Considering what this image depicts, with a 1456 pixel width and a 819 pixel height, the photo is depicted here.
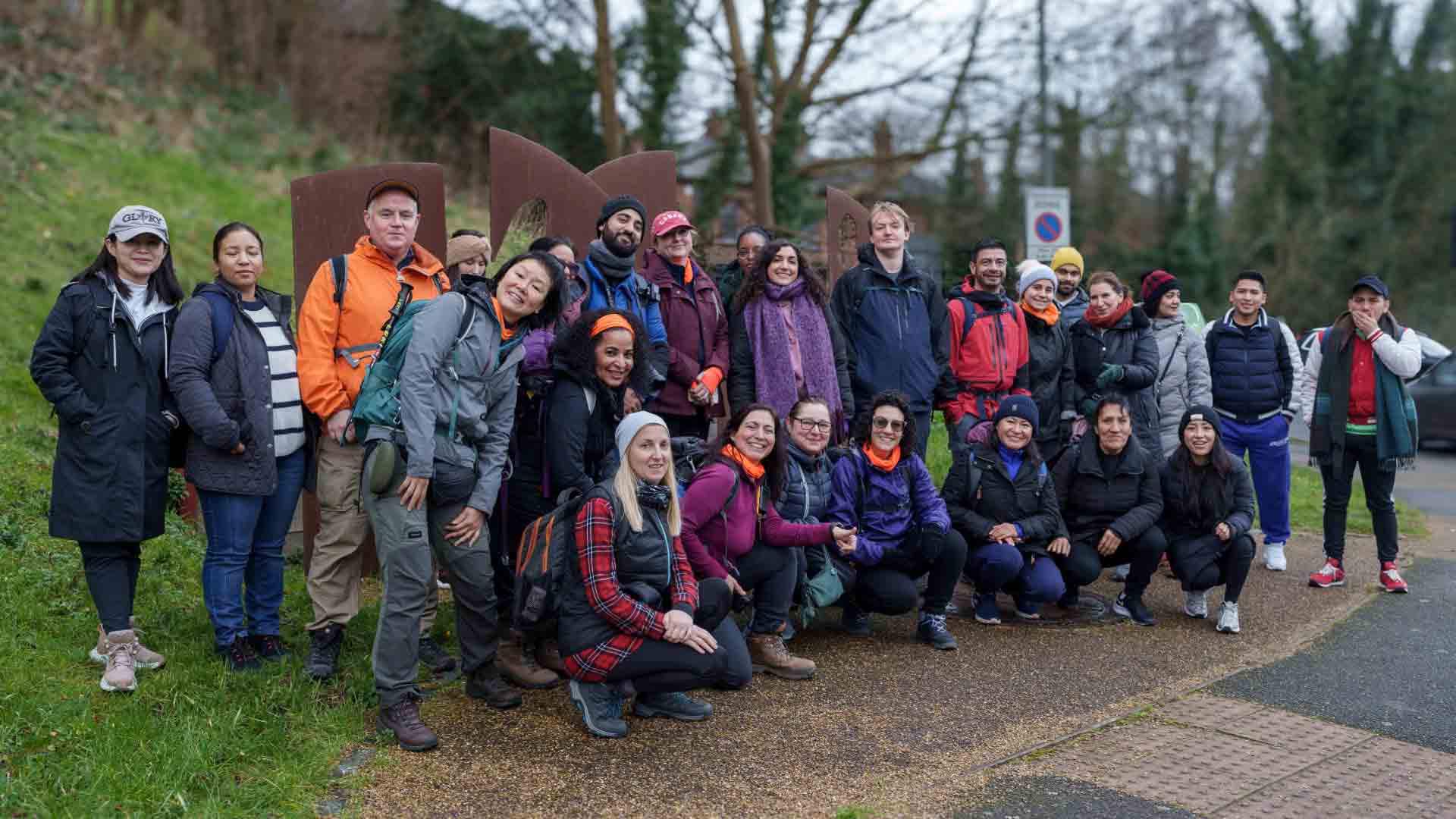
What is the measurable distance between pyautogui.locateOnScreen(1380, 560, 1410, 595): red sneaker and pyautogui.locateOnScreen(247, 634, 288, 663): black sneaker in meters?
6.21

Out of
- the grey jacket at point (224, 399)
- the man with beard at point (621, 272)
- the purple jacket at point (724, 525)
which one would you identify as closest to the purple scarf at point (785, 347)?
the man with beard at point (621, 272)

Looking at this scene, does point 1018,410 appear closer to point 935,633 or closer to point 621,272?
point 935,633

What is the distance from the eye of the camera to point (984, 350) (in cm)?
662

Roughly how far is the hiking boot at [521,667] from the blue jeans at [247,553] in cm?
98

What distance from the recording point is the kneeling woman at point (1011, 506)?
611cm

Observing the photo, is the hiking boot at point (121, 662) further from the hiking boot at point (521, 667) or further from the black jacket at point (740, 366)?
the black jacket at point (740, 366)

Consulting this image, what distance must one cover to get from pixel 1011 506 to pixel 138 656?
4146mm

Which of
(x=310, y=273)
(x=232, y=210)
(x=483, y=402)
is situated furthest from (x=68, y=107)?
(x=483, y=402)

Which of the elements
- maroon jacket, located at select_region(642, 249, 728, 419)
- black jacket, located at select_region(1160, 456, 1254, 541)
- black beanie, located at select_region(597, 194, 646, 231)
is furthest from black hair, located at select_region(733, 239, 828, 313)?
black jacket, located at select_region(1160, 456, 1254, 541)

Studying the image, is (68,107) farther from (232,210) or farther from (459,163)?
(459,163)

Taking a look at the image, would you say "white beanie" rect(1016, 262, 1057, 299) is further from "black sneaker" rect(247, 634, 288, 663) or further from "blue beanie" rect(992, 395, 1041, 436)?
"black sneaker" rect(247, 634, 288, 663)

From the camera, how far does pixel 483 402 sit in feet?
14.6

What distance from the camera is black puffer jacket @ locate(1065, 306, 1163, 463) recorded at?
7.02 meters

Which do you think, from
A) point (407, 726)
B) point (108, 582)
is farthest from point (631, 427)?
point (108, 582)
